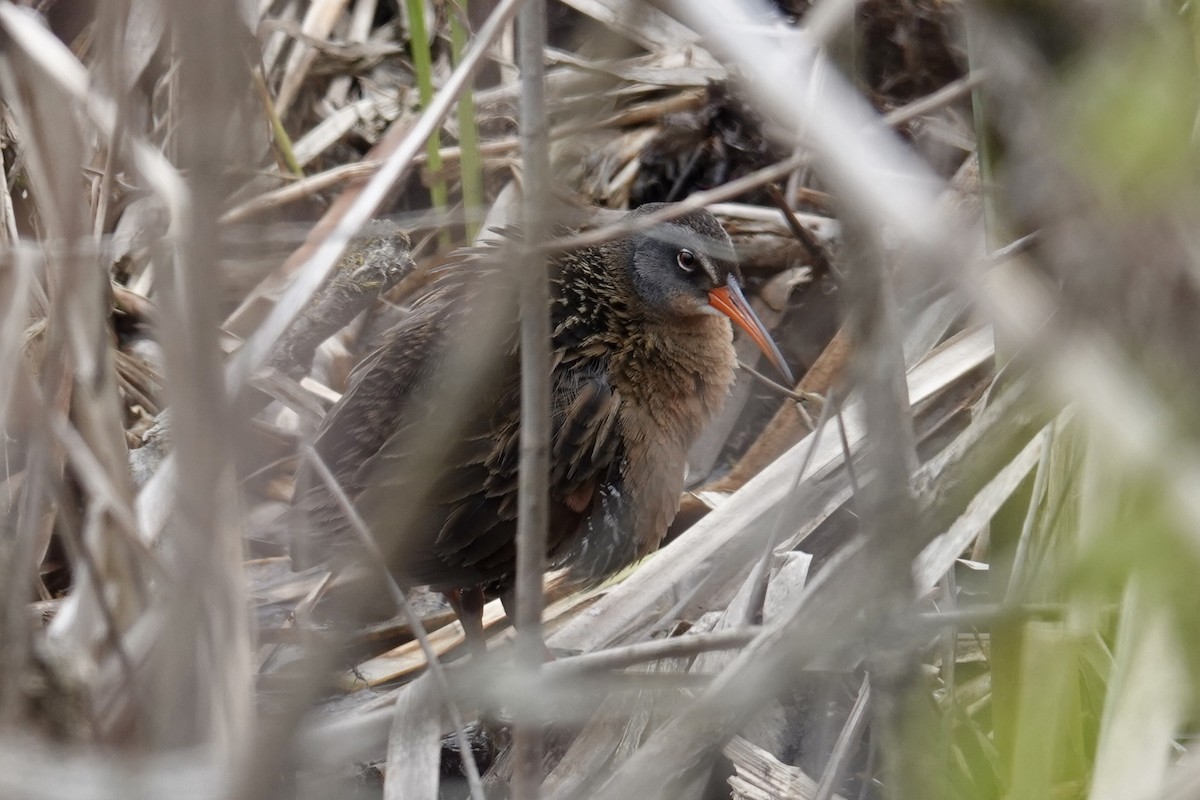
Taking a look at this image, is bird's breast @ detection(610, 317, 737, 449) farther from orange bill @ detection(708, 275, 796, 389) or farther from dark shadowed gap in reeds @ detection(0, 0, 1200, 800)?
dark shadowed gap in reeds @ detection(0, 0, 1200, 800)

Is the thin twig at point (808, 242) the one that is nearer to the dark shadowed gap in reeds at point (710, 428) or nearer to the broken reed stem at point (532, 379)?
the dark shadowed gap in reeds at point (710, 428)

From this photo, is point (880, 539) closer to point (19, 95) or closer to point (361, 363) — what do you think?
point (361, 363)

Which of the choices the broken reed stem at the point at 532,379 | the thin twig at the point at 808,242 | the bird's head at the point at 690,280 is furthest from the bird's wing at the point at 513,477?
the broken reed stem at the point at 532,379

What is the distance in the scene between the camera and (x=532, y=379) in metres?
1.30

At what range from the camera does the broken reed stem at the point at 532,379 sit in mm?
1164

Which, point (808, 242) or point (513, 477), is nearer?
point (808, 242)

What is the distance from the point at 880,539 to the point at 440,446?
1.26ft

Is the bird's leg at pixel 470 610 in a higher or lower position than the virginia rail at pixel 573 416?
lower

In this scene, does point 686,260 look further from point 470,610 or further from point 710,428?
point 470,610

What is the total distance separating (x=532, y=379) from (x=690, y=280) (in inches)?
68.8

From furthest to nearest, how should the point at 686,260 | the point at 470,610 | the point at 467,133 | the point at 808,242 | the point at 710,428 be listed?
1. the point at 710,428
2. the point at 467,133
3. the point at 686,260
4. the point at 470,610
5. the point at 808,242

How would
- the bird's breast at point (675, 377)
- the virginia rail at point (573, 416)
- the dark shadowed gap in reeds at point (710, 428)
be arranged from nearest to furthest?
the dark shadowed gap in reeds at point (710, 428), the virginia rail at point (573, 416), the bird's breast at point (675, 377)

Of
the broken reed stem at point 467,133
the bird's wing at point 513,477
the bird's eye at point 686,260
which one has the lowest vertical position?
the bird's wing at point 513,477

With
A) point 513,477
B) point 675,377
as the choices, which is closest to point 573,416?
point 513,477
